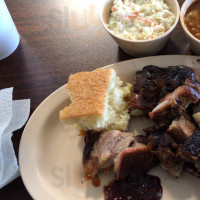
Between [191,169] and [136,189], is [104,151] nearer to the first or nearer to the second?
[136,189]

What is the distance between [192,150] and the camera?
139 centimetres

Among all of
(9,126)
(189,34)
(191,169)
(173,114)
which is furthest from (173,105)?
(9,126)

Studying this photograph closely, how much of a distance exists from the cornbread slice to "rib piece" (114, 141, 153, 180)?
214mm

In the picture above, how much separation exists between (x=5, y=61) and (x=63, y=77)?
19.5 inches

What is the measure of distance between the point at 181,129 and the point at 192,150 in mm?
136

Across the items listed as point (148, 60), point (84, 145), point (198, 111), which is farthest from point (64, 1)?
point (198, 111)

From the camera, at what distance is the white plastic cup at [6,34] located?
1845 millimetres

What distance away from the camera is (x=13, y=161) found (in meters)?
1.64

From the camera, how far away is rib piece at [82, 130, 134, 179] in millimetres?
1574

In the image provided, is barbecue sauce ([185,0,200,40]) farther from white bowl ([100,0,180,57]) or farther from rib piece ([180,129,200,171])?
rib piece ([180,129,200,171])

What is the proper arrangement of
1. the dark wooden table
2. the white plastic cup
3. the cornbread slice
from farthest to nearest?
1. the dark wooden table
2. the white plastic cup
3. the cornbread slice

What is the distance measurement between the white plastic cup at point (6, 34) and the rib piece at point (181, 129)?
51.1 inches

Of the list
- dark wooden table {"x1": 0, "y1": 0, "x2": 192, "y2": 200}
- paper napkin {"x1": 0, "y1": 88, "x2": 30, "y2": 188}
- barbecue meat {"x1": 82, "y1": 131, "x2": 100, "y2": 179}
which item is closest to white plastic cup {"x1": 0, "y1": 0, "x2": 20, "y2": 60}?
dark wooden table {"x1": 0, "y1": 0, "x2": 192, "y2": 200}

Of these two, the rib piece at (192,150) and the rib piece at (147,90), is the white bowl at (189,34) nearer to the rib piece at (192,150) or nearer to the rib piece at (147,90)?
the rib piece at (147,90)
